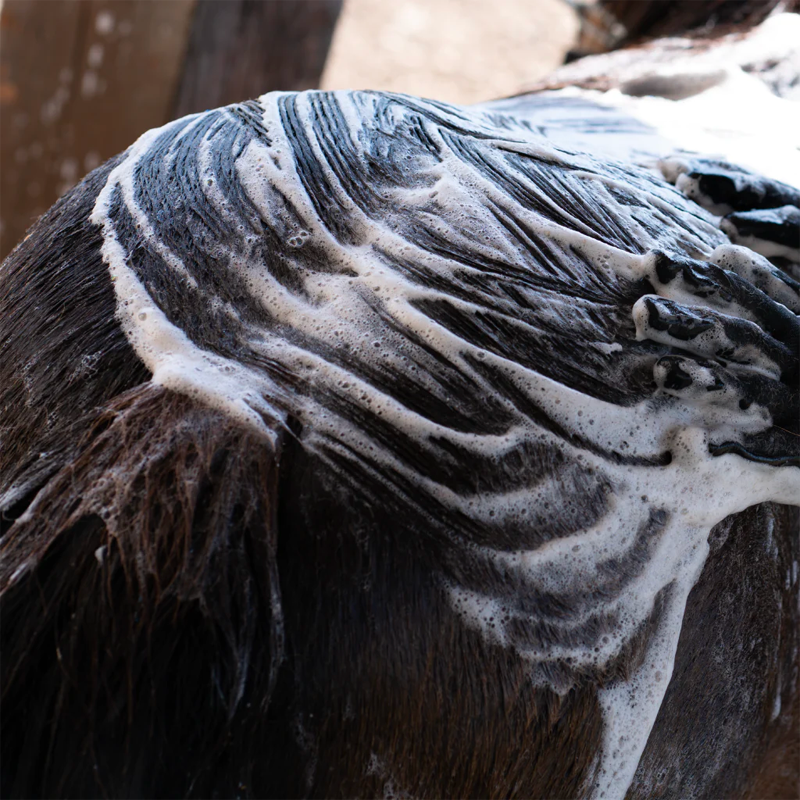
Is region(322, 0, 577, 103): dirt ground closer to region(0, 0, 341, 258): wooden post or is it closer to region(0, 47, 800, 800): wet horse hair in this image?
region(0, 0, 341, 258): wooden post

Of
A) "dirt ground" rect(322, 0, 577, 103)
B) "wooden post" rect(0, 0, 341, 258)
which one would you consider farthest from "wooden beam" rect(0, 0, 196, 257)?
"dirt ground" rect(322, 0, 577, 103)

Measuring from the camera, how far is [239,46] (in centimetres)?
214

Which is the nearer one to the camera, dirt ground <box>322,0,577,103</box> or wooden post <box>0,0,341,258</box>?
wooden post <box>0,0,341,258</box>

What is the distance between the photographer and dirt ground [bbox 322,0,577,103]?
3.62 m

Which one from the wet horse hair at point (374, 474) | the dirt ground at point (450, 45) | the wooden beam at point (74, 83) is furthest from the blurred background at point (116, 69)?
the wet horse hair at point (374, 474)

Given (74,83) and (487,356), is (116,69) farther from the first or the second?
(487,356)

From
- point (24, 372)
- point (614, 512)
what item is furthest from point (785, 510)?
point (24, 372)

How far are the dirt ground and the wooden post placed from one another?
1.34 metres

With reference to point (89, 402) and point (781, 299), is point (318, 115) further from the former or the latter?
point (781, 299)

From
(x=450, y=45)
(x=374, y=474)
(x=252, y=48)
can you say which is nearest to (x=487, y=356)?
(x=374, y=474)

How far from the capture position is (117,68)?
6.97 feet

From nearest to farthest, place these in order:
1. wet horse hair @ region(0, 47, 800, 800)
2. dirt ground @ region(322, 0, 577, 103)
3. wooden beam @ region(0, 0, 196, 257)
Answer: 1. wet horse hair @ region(0, 47, 800, 800)
2. wooden beam @ region(0, 0, 196, 257)
3. dirt ground @ region(322, 0, 577, 103)

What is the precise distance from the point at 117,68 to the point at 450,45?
2144mm

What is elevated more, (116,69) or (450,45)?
(116,69)
